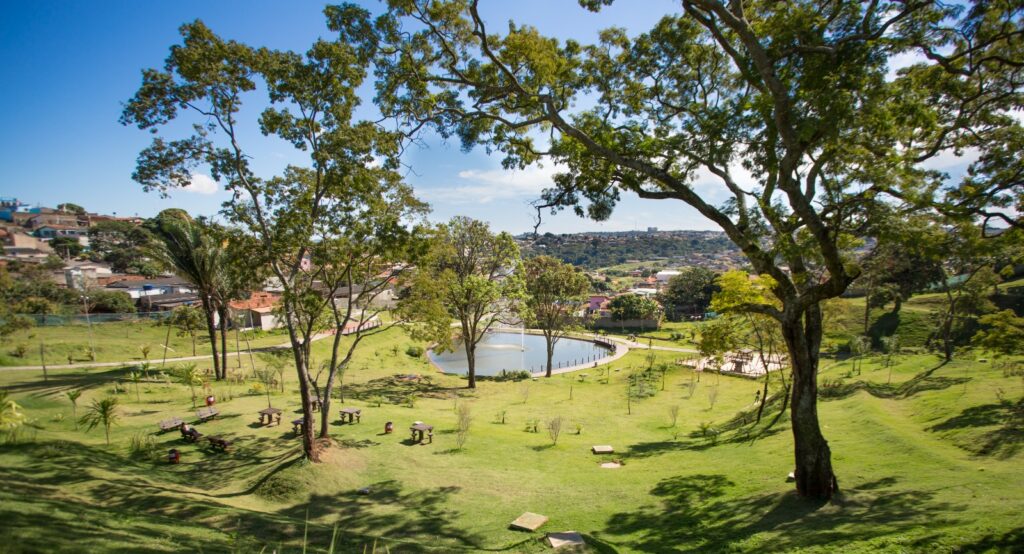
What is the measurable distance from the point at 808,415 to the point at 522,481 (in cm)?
704

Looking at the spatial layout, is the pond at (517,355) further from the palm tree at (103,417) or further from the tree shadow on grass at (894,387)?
the palm tree at (103,417)

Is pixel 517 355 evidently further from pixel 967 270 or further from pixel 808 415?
pixel 808 415

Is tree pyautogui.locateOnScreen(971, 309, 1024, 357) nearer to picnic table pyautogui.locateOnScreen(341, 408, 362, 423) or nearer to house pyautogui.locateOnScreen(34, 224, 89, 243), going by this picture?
picnic table pyautogui.locateOnScreen(341, 408, 362, 423)

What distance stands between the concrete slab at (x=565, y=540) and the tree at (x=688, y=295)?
7298 cm

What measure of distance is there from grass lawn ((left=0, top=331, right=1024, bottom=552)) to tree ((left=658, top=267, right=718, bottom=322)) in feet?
189

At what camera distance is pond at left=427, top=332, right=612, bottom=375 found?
40812 mm

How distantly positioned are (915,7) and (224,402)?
2408 centimetres

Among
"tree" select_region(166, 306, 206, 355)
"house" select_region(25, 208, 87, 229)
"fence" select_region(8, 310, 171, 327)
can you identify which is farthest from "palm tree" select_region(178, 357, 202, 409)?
"house" select_region(25, 208, 87, 229)

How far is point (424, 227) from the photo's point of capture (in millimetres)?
13805

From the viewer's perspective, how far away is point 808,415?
8.87m

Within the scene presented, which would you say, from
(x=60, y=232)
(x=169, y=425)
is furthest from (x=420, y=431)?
(x=60, y=232)

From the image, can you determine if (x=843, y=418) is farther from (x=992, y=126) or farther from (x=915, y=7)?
(x=915, y=7)

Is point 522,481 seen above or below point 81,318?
below

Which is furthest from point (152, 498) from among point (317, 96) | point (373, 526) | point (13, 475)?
point (317, 96)
